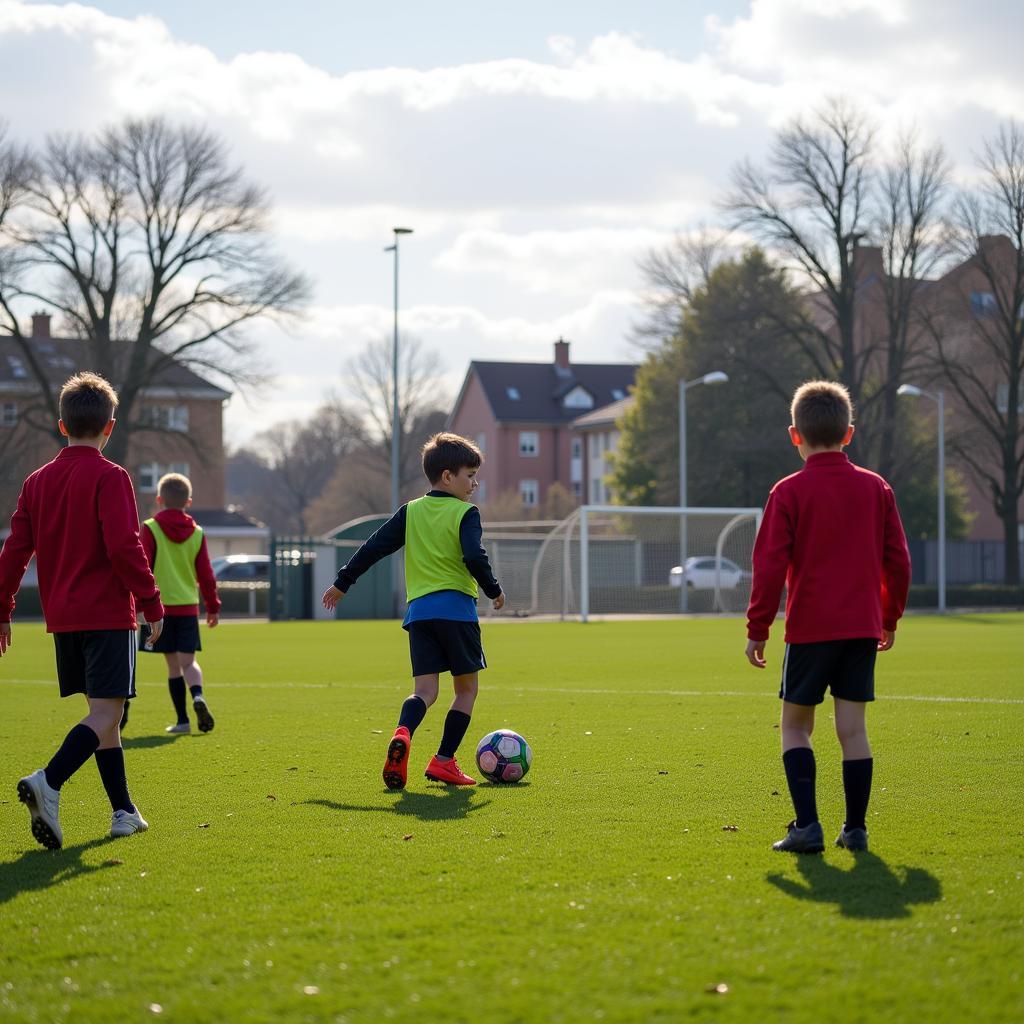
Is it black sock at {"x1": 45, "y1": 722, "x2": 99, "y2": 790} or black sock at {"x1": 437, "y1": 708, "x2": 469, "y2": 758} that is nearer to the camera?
black sock at {"x1": 45, "y1": 722, "x2": 99, "y2": 790}

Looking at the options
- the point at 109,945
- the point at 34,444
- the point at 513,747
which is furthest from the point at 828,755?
the point at 34,444

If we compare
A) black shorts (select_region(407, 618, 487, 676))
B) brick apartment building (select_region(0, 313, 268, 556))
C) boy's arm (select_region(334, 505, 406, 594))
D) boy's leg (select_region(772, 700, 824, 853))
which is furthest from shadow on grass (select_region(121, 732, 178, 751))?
brick apartment building (select_region(0, 313, 268, 556))

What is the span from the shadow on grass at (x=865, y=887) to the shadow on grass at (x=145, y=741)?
18.4 feet

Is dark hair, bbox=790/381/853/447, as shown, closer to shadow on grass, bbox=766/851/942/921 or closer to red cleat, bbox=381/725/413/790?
shadow on grass, bbox=766/851/942/921

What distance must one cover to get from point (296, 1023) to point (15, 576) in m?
3.55

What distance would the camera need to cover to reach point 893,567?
19.5 ft

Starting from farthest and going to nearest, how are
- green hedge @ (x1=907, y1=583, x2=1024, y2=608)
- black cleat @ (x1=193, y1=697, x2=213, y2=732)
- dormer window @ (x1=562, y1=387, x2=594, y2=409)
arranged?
dormer window @ (x1=562, y1=387, x2=594, y2=409) < green hedge @ (x1=907, y1=583, x2=1024, y2=608) < black cleat @ (x1=193, y1=697, x2=213, y2=732)

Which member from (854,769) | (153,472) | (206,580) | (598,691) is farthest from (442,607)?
(153,472)

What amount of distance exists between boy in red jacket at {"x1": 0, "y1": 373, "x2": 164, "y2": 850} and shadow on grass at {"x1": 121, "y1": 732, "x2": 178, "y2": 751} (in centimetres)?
346

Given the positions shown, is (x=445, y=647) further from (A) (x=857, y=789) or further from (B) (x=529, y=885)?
(B) (x=529, y=885)

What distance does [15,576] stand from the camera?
6.51m

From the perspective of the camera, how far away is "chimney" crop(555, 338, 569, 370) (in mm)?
92500

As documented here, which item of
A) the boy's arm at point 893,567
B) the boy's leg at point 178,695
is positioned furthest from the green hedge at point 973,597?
the boy's arm at point 893,567

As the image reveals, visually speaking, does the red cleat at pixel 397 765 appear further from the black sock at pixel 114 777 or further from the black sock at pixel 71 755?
the black sock at pixel 71 755
